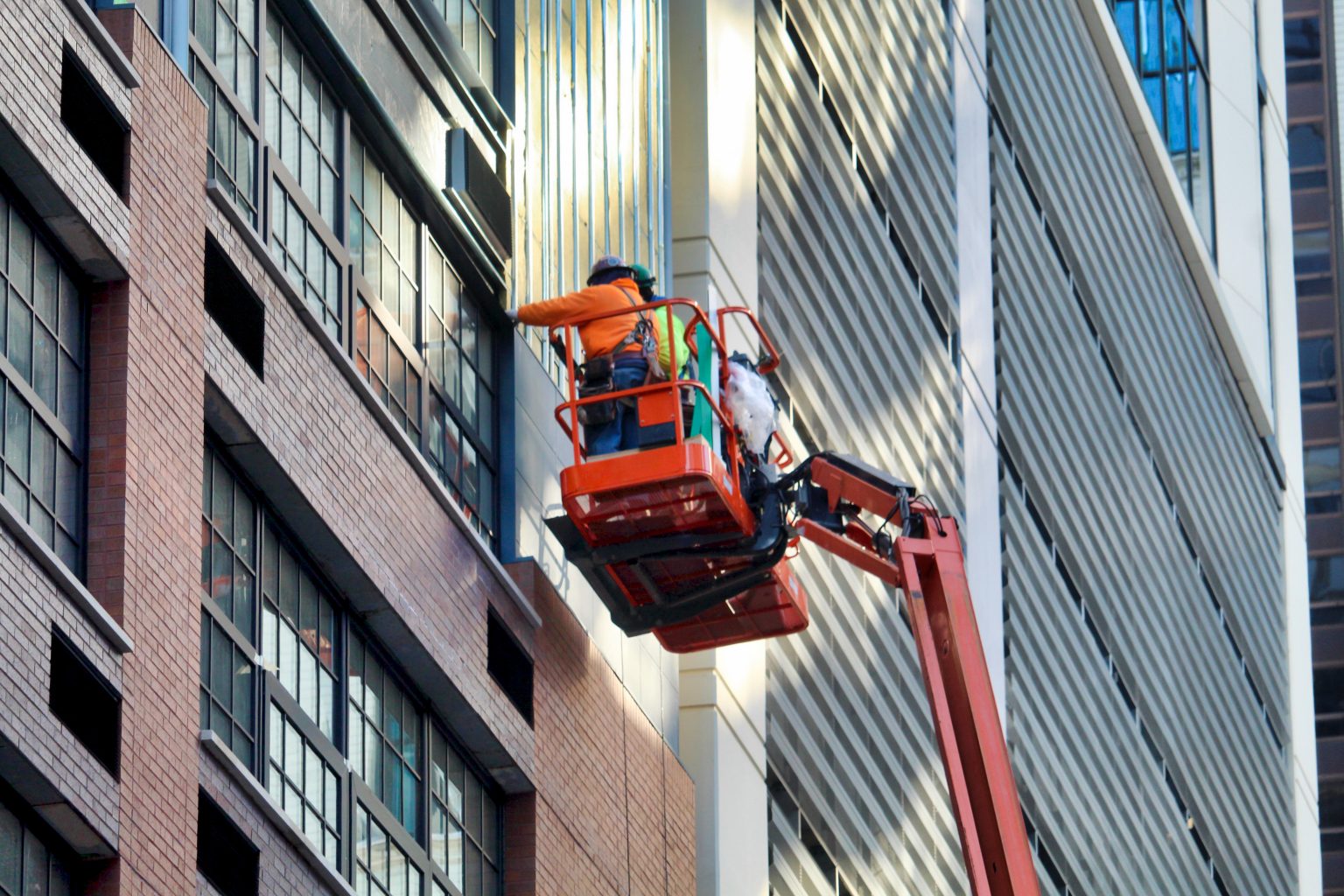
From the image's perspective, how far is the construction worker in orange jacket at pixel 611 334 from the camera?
2200 cm

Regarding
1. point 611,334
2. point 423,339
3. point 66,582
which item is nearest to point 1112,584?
point 423,339

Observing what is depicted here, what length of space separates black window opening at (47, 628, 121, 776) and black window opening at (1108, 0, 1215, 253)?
46464 mm

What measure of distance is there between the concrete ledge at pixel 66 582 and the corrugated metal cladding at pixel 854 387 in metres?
14.9

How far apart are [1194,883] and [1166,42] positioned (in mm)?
20773

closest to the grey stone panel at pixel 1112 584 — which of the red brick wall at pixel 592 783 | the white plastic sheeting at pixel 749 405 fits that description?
the red brick wall at pixel 592 783

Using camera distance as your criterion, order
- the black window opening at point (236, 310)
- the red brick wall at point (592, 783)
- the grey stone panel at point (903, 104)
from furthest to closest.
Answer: the grey stone panel at point (903, 104), the red brick wall at point (592, 783), the black window opening at point (236, 310)

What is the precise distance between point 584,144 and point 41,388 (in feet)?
37.0

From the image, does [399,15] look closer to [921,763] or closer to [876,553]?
[876,553]

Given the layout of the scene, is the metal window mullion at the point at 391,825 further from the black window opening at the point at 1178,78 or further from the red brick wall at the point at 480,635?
the black window opening at the point at 1178,78

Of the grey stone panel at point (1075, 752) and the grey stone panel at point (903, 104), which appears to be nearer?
the grey stone panel at point (903, 104)

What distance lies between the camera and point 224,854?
63.7ft

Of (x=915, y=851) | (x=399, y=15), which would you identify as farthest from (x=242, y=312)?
(x=915, y=851)

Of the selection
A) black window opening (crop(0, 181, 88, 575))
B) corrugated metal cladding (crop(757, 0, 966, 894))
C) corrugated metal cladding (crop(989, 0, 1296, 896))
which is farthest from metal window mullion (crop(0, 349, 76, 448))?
corrugated metal cladding (crop(989, 0, 1296, 896))

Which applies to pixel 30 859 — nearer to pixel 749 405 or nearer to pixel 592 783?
pixel 749 405
